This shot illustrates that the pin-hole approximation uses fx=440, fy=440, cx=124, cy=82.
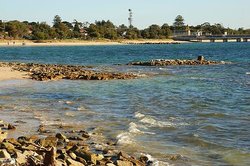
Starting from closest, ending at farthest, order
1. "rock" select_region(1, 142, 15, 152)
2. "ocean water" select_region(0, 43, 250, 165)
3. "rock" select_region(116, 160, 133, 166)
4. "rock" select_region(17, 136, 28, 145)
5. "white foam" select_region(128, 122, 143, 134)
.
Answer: "rock" select_region(116, 160, 133, 166) < "rock" select_region(1, 142, 15, 152) < "rock" select_region(17, 136, 28, 145) < "ocean water" select_region(0, 43, 250, 165) < "white foam" select_region(128, 122, 143, 134)

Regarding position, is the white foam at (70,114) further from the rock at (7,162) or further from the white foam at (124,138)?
the rock at (7,162)

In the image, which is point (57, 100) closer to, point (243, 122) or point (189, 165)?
point (243, 122)

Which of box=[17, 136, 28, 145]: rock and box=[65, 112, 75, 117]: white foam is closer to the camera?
box=[17, 136, 28, 145]: rock

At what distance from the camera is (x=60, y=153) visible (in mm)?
11883

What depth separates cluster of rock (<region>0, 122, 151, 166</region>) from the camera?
9.59 meters

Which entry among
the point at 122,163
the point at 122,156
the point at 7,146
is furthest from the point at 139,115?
A: the point at 7,146

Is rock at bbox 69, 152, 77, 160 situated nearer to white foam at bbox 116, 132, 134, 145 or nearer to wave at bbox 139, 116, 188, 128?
white foam at bbox 116, 132, 134, 145

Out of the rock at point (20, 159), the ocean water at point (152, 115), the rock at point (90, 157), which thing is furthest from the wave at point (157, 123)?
the rock at point (20, 159)

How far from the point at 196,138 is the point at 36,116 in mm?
7537

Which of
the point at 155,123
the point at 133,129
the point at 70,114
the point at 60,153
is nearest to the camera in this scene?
the point at 60,153

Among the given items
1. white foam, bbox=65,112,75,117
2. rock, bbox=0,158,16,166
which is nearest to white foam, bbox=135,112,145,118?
white foam, bbox=65,112,75,117

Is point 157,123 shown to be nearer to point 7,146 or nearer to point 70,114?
point 70,114

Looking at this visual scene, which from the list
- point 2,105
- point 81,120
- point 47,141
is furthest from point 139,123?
point 2,105

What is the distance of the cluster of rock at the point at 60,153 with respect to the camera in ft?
31.5
